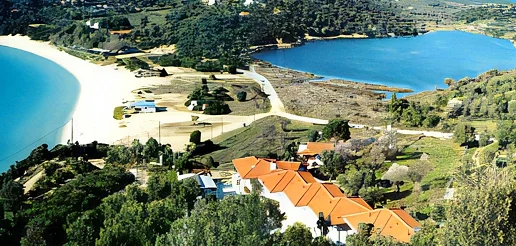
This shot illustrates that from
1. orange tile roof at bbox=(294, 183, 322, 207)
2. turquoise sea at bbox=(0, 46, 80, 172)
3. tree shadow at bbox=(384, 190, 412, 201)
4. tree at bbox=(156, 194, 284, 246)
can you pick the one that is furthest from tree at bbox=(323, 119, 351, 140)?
tree at bbox=(156, 194, 284, 246)

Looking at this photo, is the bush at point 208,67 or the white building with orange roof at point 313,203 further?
the bush at point 208,67


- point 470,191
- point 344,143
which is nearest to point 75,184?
point 344,143

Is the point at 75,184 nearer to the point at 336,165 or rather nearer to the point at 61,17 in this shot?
the point at 336,165

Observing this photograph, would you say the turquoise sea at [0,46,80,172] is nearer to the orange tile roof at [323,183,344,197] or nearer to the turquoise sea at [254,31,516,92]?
the orange tile roof at [323,183,344,197]

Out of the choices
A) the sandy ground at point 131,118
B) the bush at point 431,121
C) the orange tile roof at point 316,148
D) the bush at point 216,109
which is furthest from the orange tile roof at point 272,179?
the bush at point 216,109

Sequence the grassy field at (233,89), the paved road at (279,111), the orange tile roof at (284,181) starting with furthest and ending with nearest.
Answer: the grassy field at (233,89) < the paved road at (279,111) < the orange tile roof at (284,181)

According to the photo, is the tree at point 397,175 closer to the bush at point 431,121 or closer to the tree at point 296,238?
the tree at point 296,238

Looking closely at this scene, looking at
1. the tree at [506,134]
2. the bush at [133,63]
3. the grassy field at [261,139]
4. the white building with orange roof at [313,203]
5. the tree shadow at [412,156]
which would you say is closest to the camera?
the white building with orange roof at [313,203]
